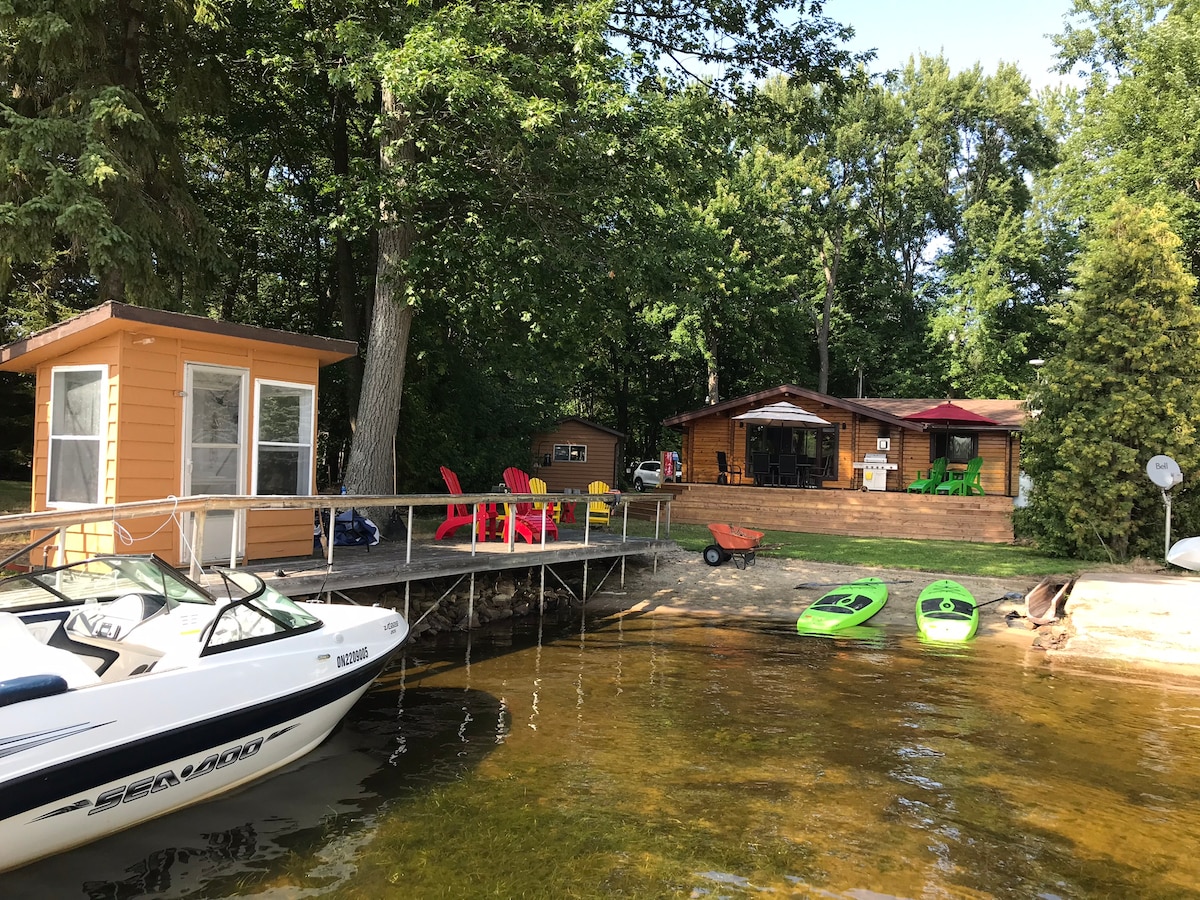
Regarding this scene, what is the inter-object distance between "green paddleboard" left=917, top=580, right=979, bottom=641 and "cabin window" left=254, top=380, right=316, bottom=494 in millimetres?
8096

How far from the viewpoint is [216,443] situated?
27.9 feet

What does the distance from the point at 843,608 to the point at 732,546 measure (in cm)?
292

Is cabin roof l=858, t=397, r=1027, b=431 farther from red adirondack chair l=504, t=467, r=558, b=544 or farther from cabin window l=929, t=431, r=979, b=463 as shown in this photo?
red adirondack chair l=504, t=467, r=558, b=544

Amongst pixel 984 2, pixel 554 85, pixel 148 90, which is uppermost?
pixel 984 2

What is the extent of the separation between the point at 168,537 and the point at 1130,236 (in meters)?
16.8

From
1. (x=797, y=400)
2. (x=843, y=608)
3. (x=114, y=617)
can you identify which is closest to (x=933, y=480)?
(x=797, y=400)

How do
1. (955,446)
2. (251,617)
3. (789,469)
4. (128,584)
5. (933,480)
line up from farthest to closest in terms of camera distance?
(955,446) → (789,469) → (933,480) → (128,584) → (251,617)

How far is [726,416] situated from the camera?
25.2 metres

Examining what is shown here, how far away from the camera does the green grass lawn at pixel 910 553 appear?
14.1 meters

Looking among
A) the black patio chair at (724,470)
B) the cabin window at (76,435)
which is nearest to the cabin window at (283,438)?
the cabin window at (76,435)

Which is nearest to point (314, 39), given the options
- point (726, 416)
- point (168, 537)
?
point (168, 537)

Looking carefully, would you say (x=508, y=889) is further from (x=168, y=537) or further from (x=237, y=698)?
(x=168, y=537)

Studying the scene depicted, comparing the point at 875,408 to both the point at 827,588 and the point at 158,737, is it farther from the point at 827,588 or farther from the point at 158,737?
the point at 158,737

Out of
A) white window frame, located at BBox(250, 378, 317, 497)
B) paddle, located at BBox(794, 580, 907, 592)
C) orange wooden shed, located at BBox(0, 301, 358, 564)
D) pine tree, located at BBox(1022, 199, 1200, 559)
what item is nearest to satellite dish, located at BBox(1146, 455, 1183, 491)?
pine tree, located at BBox(1022, 199, 1200, 559)
